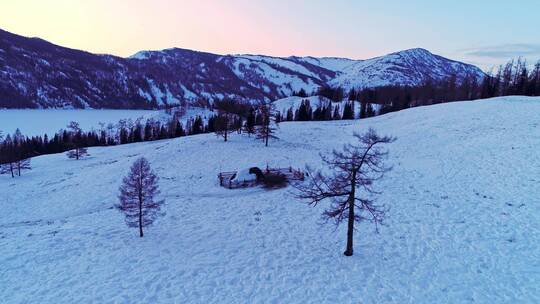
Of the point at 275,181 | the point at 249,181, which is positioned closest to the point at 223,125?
the point at 249,181

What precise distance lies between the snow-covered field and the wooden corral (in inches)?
50.0

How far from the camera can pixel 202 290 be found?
1606cm

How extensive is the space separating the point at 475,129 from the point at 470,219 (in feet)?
115

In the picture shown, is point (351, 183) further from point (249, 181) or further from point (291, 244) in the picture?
point (249, 181)

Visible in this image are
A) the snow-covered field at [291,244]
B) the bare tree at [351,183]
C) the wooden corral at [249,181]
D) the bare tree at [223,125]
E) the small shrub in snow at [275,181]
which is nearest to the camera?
the snow-covered field at [291,244]

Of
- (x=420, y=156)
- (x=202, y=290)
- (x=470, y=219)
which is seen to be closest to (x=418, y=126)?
(x=420, y=156)

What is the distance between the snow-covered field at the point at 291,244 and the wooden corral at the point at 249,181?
1.27 meters

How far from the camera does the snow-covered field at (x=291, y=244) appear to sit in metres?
15.6

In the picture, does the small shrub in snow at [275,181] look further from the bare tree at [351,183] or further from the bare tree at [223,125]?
the bare tree at [223,125]

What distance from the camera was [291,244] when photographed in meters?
21.1

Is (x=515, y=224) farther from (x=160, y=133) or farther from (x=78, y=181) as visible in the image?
(x=160, y=133)

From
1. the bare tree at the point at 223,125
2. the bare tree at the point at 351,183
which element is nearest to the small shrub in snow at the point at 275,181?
the bare tree at the point at 351,183

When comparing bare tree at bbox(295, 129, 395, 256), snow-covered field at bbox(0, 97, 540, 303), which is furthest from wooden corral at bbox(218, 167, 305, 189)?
bare tree at bbox(295, 129, 395, 256)

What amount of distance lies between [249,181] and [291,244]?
16.9 metres
